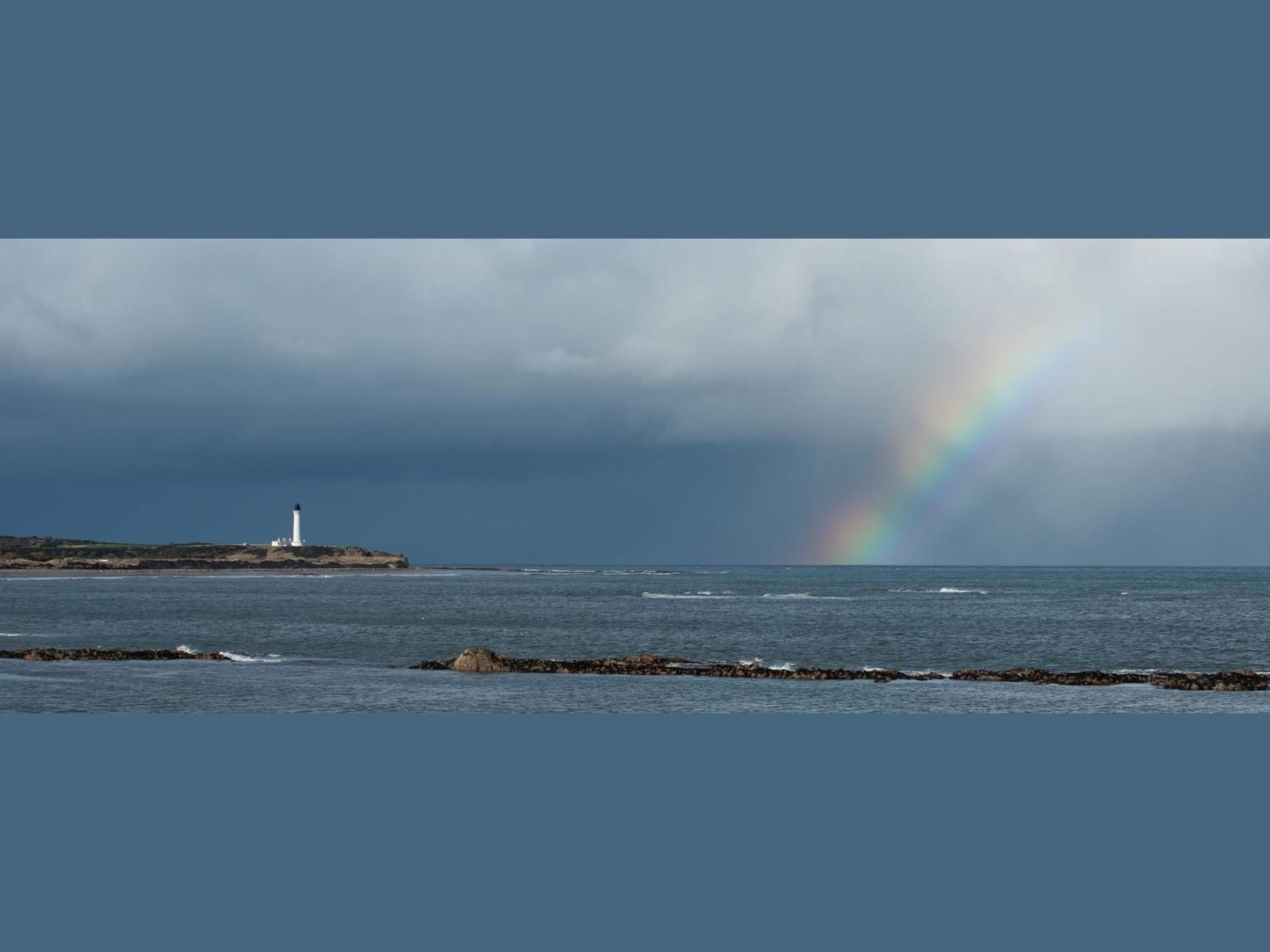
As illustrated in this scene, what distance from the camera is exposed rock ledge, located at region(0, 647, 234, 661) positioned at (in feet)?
115

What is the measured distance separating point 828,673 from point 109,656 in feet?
79.2

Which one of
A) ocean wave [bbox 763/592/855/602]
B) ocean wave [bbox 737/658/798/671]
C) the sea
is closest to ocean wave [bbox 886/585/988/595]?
the sea

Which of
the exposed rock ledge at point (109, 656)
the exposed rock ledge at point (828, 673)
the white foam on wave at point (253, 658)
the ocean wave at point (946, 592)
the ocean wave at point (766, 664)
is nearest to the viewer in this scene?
the exposed rock ledge at point (828, 673)

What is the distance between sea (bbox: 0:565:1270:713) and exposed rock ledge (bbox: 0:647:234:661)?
0.80 meters

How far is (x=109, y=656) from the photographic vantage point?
117ft

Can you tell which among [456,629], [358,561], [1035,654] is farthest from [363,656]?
[358,561]

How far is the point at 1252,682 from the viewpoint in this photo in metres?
28.6

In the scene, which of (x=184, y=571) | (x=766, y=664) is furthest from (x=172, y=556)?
(x=766, y=664)

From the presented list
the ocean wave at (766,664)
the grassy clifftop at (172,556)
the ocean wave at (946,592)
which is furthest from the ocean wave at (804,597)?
the grassy clifftop at (172,556)

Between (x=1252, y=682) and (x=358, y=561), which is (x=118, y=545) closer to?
(x=358, y=561)

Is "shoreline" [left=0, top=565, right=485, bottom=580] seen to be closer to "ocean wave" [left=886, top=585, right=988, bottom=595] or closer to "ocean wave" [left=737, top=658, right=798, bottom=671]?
"ocean wave" [left=886, top=585, right=988, bottom=595]

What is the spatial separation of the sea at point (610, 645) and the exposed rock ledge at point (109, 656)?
80 cm

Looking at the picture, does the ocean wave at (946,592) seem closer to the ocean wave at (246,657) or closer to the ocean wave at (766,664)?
the ocean wave at (766,664)

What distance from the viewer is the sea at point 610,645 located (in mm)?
26203
